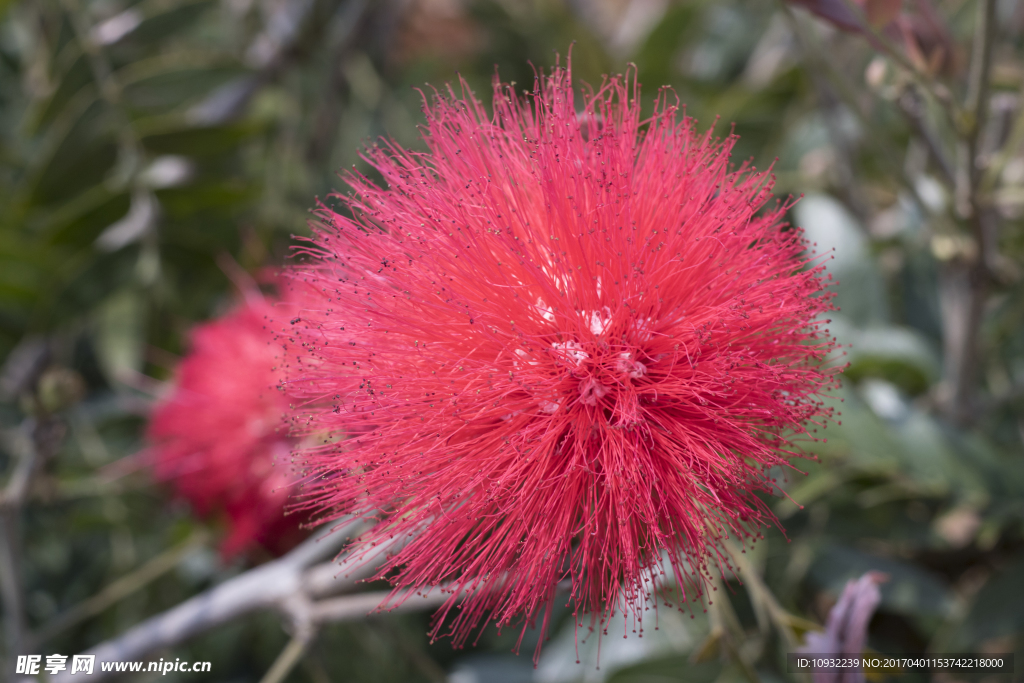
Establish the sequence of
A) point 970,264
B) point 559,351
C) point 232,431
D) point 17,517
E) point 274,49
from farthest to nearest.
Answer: point 274,49, point 232,431, point 17,517, point 970,264, point 559,351

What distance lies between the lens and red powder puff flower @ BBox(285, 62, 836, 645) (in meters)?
0.99

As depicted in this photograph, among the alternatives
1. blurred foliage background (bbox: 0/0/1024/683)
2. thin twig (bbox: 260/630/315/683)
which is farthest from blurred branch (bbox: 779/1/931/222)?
thin twig (bbox: 260/630/315/683)

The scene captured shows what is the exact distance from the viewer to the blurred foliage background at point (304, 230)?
1.39 m

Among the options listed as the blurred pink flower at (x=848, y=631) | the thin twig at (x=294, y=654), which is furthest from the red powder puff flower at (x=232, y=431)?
the blurred pink flower at (x=848, y=631)

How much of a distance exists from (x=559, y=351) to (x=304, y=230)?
4.95ft

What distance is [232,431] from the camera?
1720mm

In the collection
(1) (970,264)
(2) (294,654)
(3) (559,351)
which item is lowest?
(2) (294,654)

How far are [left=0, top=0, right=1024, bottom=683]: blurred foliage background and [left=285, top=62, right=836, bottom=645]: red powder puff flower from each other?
24 cm

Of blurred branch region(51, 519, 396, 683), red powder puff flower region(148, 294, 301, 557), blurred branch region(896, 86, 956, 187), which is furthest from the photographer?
red powder puff flower region(148, 294, 301, 557)

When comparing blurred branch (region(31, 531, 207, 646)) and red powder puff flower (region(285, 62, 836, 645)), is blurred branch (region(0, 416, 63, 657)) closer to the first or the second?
blurred branch (region(31, 531, 207, 646))

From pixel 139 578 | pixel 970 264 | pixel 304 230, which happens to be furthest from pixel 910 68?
pixel 139 578

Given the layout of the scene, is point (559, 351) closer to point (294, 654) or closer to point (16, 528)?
point (294, 654)

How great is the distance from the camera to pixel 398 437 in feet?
3.34

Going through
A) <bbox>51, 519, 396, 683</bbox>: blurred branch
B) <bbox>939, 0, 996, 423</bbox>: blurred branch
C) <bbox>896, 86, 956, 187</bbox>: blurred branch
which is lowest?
<bbox>51, 519, 396, 683</bbox>: blurred branch
